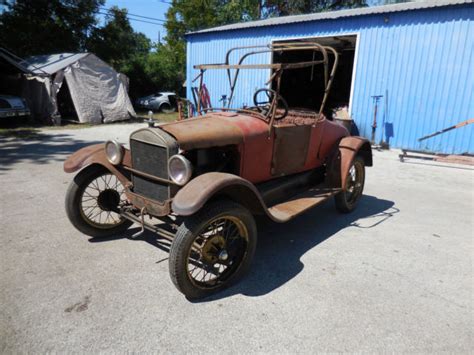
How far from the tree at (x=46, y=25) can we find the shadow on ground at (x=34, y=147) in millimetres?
13267

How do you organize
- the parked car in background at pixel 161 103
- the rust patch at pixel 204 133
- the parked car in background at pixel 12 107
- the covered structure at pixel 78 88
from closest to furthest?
1. the rust patch at pixel 204 133
2. the parked car in background at pixel 12 107
3. the covered structure at pixel 78 88
4. the parked car in background at pixel 161 103

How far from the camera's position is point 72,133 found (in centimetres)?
1145

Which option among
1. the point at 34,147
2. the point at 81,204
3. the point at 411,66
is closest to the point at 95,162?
the point at 81,204

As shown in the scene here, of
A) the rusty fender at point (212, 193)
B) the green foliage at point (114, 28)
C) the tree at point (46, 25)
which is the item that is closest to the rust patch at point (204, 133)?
the rusty fender at point (212, 193)

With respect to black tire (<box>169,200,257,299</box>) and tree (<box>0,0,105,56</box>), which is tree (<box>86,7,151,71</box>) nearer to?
tree (<box>0,0,105,56</box>)

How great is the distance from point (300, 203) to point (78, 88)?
12.4 meters

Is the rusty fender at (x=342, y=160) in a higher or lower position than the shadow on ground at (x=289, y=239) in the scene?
higher

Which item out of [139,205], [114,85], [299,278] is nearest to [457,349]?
[299,278]

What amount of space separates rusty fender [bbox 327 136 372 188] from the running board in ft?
0.43

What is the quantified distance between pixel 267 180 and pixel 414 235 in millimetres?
1997

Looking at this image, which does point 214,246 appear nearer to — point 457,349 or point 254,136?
point 254,136

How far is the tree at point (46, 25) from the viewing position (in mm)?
21266

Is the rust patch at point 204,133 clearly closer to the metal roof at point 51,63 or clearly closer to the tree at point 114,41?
the metal roof at point 51,63

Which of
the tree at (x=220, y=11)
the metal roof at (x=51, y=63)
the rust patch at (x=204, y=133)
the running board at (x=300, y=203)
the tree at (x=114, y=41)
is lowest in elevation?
the running board at (x=300, y=203)
